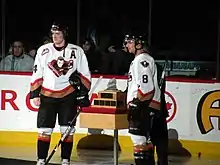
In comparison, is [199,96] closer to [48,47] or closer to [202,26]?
[202,26]

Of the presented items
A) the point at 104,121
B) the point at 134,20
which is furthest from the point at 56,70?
the point at 134,20

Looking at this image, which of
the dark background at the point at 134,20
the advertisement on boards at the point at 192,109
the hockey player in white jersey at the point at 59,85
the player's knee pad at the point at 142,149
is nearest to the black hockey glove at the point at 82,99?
the hockey player in white jersey at the point at 59,85

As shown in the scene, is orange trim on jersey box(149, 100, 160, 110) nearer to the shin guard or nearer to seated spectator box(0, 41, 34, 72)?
the shin guard

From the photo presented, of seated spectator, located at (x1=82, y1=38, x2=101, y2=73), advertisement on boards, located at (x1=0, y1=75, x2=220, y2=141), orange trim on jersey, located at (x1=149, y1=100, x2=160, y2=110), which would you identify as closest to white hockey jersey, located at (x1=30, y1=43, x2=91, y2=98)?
orange trim on jersey, located at (x1=149, y1=100, x2=160, y2=110)

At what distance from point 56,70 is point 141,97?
1.19 meters

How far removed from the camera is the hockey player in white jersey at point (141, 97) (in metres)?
8.75

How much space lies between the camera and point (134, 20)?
12.9 metres

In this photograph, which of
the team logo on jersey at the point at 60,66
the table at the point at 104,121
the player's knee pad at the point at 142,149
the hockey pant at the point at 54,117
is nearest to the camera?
the player's knee pad at the point at 142,149

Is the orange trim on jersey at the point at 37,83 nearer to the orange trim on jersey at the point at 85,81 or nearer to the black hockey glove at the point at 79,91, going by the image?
the black hockey glove at the point at 79,91

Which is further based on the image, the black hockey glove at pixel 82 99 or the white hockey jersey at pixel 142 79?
the black hockey glove at pixel 82 99

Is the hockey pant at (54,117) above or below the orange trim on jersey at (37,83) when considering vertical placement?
below

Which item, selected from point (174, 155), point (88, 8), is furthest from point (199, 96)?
point (88, 8)

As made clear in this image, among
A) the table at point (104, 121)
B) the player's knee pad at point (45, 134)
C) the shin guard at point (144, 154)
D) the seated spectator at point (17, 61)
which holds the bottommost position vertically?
the shin guard at point (144, 154)

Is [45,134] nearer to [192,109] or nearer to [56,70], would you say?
[56,70]
